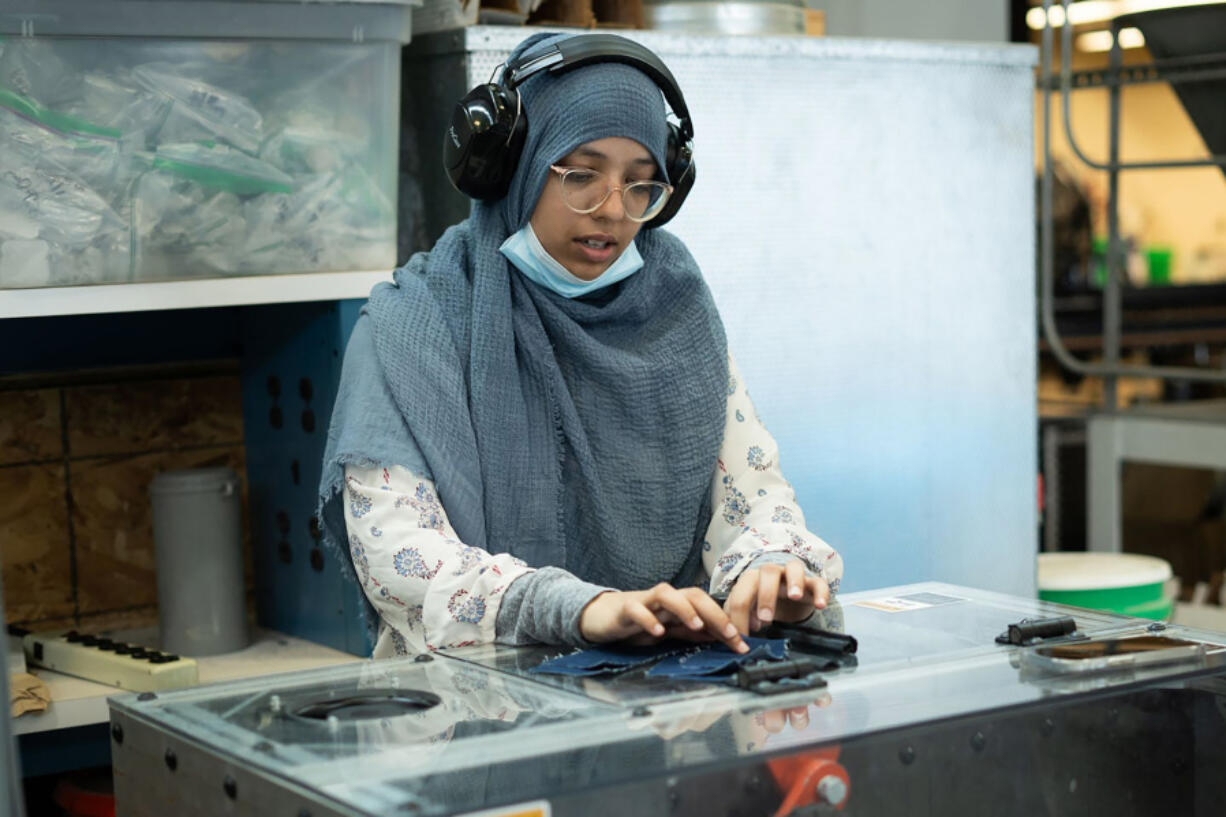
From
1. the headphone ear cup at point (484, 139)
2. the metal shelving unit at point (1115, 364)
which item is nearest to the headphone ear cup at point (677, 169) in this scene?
the headphone ear cup at point (484, 139)

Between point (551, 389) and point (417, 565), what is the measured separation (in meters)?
0.28

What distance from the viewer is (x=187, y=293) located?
1840mm

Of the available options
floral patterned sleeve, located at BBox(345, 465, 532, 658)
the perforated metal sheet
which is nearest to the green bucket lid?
the perforated metal sheet

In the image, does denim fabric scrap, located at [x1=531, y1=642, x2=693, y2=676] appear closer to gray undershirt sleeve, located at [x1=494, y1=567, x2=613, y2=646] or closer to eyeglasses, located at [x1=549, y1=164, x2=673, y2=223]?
gray undershirt sleeve, located at [x1=494, y1=567, x2=613, y2=646]

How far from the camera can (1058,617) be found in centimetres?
135

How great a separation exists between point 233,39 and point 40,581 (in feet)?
2.81

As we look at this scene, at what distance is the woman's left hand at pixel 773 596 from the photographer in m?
1.36

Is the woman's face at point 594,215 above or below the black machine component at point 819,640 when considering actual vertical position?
above

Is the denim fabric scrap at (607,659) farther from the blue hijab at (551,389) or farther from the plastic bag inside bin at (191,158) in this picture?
the plastic bag inside bin at (191,158)

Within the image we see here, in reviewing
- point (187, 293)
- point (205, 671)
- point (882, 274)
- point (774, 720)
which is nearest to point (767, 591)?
point (774, 720)

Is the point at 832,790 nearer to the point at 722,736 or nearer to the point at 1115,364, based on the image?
the point at 722,736

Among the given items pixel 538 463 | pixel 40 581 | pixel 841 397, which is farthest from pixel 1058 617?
pixel 40 581

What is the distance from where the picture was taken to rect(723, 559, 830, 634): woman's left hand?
136 cm

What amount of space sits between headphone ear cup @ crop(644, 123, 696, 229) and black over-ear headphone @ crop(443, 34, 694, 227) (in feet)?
0.12
